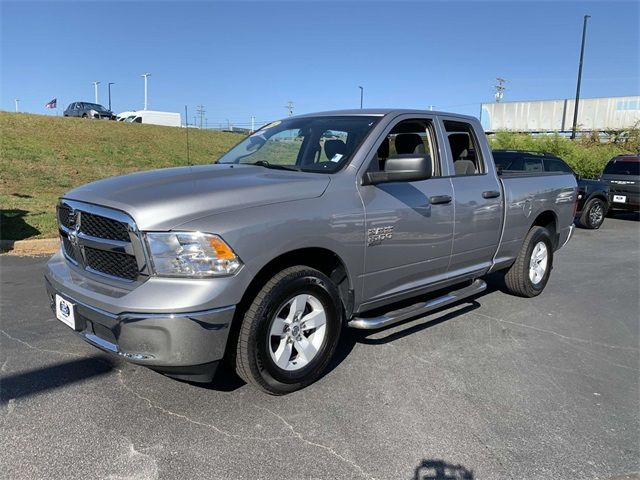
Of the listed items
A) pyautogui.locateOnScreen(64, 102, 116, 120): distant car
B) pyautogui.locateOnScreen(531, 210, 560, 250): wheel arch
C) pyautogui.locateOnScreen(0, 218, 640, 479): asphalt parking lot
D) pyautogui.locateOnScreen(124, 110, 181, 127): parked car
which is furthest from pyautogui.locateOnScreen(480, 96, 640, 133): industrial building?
pyautogui.locateOnScreen(0, 218, 640, 479): asphalt parking lot

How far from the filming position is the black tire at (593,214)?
12.4 metres

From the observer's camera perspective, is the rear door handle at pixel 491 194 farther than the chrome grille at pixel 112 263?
Yes

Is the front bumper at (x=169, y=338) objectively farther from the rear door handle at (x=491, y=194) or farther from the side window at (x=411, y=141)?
the rear door handle at (x=491, y=194)

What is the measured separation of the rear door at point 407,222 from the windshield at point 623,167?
1139 cm

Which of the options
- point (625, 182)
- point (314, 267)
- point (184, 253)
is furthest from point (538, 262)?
point (625, 182)

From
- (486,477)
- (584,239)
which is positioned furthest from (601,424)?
(584,239)

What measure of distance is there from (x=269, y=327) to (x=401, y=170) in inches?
55.2

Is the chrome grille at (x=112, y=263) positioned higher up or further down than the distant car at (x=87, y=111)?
further down

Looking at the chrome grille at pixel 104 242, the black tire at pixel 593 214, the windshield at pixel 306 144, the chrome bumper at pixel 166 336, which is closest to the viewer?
the chrome bumper at pixel 166 336

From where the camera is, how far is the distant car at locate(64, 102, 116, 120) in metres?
35.7

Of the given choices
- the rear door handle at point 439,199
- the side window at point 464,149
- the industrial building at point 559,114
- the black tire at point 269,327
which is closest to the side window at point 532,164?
the side window at point 464,149

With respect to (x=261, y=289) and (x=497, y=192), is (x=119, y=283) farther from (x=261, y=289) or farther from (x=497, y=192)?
(x=497, y=192)

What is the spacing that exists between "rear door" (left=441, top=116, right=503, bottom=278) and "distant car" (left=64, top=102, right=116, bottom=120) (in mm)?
35542

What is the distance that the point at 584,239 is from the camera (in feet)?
36.1
